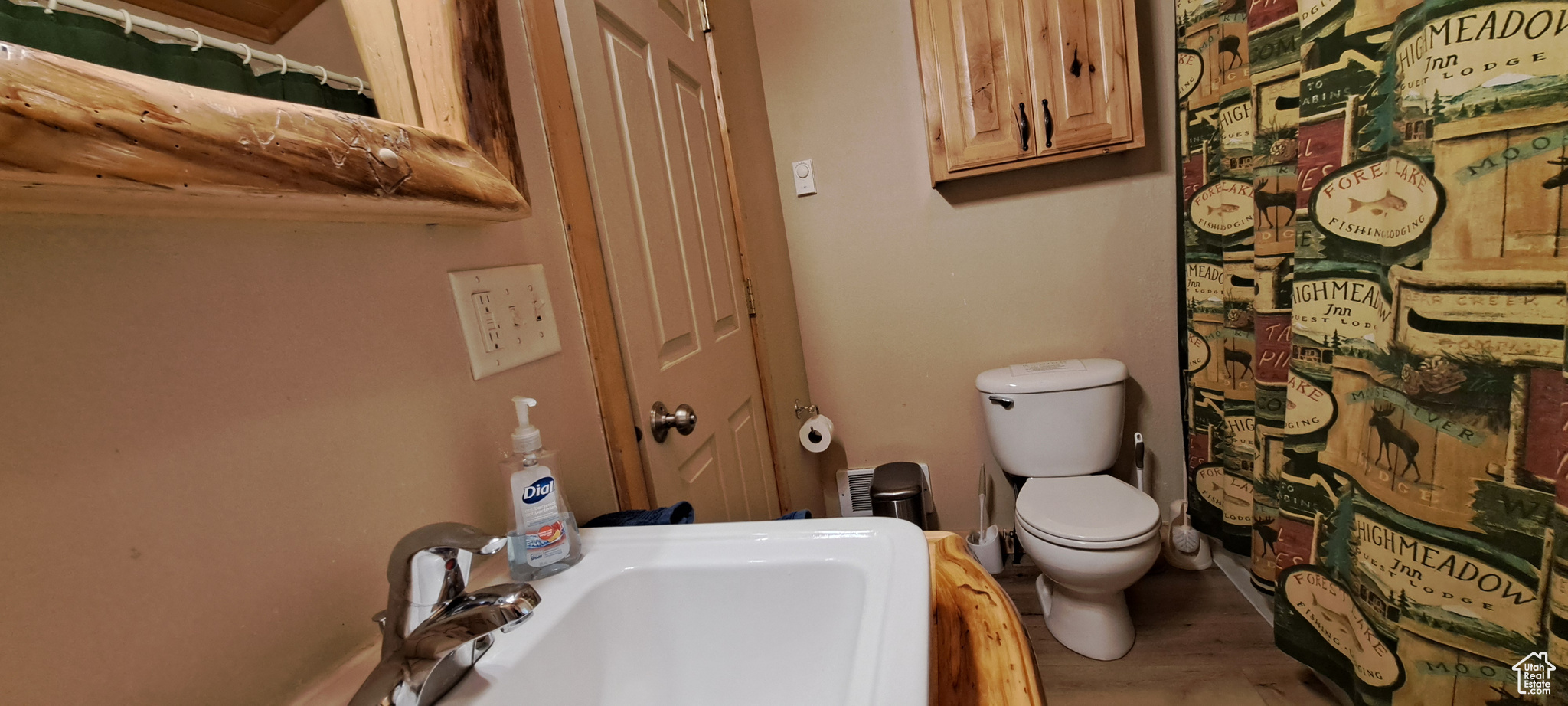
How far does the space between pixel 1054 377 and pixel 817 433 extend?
A: 68 centimetres

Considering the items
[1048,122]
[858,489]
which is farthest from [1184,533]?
[1048,122]

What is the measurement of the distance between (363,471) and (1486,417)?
134 centimetres

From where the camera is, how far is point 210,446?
1.13 ft

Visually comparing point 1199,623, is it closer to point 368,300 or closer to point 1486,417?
point 1486,417

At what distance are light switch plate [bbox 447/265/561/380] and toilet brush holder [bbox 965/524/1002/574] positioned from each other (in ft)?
4.77

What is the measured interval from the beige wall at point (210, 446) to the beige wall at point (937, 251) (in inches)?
53.4

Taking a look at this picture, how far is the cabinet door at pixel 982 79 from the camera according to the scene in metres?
1.40

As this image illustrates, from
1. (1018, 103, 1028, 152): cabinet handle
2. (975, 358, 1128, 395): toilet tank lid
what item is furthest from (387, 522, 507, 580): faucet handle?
(1018, 103, 1028, 152): cabinet handle

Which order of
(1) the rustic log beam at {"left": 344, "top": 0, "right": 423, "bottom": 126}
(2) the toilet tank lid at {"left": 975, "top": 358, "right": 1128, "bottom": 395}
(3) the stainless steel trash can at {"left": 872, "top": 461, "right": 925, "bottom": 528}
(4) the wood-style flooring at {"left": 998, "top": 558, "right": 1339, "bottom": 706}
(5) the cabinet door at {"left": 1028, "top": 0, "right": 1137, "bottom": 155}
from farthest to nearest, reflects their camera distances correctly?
1. (3) the stainless steel trash can at {"left": 872, "top": 461, "right": 925, "bottom": 528}
2. (2) the toilet tank lid at {"left": 975, "top": 358, "right": 1128, "bottom": 395}
3. (5) the cabinet door at {"left": 1028, "top": 0, "right": 1137, "bottom": 155}
4. (4) the wood-style flooring at {"left": 998, "top": 558, "right": 1339, "bottom": 706}
5. (1) the rustic log beam at {"left": 344, "top": 0, "right": 423, "bottom": 126}

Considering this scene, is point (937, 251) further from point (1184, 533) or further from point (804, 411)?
point (1184, 533)

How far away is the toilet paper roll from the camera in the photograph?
5.30ft

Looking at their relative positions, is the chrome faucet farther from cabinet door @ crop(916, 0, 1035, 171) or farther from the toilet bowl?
cabinet door @ crop(916, 0, 1035, 171)

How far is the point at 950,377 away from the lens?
1.74 meters

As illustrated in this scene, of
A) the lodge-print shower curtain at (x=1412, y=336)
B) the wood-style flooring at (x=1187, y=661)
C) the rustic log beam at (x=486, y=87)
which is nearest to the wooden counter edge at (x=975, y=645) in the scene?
the rustic log beam at (x=486, y=87)
